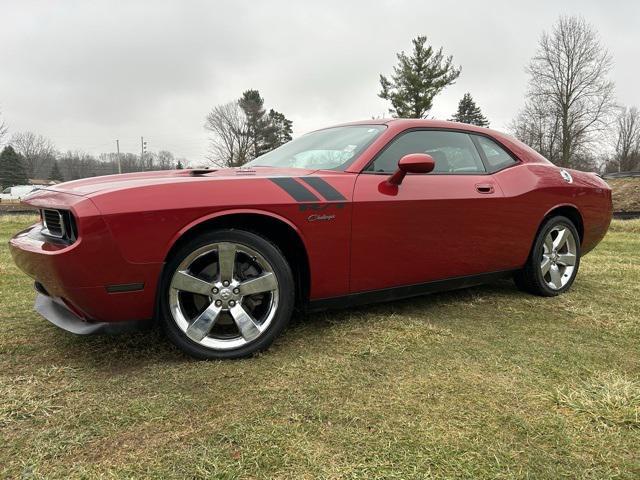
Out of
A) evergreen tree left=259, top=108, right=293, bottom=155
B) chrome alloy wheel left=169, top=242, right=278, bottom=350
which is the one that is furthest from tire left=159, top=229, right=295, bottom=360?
evergreen tree left=259, top=108, right=293, bottom=155

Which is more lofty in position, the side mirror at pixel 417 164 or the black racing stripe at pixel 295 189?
the side mirror at pixel 417 164

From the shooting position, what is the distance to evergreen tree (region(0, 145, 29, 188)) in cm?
4912

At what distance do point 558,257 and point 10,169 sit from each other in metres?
59.0

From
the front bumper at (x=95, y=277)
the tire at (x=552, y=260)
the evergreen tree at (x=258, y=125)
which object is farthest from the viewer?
the evergreen tree at (x=258, y=125)

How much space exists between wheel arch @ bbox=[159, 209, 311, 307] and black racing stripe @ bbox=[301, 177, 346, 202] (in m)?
0.26

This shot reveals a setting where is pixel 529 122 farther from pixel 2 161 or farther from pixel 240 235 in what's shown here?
pixel 2 161

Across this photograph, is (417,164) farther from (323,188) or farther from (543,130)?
(543,130)

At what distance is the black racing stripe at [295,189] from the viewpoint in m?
2.44

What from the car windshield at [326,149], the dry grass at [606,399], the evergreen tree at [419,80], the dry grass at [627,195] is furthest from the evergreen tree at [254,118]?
the dry grass at [606,399]

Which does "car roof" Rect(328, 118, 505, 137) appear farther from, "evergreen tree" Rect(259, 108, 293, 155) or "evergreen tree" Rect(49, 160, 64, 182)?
"evergreen tree" Rect(49, 160, 64, 182)

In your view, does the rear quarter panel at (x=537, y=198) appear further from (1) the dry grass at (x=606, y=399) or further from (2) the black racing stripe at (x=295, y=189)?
(2) the black racing stripe at (x=295, y=189)

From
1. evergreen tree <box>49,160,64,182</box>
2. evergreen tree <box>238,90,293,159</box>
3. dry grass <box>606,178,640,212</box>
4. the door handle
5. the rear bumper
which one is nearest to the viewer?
the rear bumper

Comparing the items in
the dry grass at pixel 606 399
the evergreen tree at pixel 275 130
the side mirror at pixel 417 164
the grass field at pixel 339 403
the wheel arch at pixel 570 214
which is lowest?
the grass field at pixel 339 403

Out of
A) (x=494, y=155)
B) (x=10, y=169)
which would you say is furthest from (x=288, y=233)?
(x=10, y=169)
